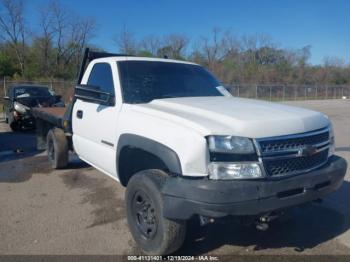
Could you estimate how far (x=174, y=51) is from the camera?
5606 centimetres

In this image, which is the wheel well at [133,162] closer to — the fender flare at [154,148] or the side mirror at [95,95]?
→ the fender flare at [154,148]

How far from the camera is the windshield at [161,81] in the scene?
4.17 meters

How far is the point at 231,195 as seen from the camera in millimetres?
2797

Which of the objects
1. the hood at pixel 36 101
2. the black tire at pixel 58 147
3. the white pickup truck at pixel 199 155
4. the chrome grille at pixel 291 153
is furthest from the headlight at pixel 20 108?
the chrome grille at pixel 291 153

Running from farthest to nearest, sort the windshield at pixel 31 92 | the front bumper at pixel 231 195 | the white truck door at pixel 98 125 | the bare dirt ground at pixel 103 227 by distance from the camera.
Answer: the windshield at pixel 31 92 < the white truck door at pixel 98 125 < the bare dirt ground at pixel 103 227 < the front bumper at pixel 231 195

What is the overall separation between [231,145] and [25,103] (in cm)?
1106

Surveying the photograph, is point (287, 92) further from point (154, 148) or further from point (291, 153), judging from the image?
point (154, 148)

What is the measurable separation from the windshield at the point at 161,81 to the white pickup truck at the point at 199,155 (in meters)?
0.02

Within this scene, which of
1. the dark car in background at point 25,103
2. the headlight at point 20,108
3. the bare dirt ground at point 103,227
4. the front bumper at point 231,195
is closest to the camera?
the front bumper at point 231,195

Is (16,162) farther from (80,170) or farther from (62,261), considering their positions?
(62,261)

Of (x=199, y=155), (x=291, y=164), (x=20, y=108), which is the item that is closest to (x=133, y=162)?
(x=199, y=155)

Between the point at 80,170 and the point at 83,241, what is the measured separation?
10.1 feet

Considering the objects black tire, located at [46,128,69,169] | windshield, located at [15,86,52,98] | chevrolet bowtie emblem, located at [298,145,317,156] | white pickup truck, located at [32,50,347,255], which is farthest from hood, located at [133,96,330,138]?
windshield, located at [15,86,52,98]

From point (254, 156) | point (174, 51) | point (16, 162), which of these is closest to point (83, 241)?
point (254, 156)
